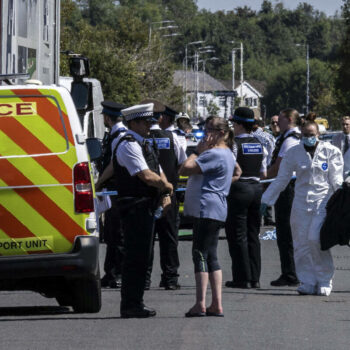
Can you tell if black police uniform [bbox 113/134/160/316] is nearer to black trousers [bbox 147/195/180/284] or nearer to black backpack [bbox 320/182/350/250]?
black trousers [bbox 147/195/180/284]

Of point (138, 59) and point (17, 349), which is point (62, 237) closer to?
point (17, 349)

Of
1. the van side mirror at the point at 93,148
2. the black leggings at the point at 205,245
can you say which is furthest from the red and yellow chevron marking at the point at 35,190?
the black leggings at the point at 205,245

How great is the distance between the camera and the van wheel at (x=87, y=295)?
32.6 feet

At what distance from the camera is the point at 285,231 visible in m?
13.1

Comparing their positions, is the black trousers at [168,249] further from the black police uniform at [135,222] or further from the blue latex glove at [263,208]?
the black police uniform at [135,222]

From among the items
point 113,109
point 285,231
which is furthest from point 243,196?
point 113,109

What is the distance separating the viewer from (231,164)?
400 inches

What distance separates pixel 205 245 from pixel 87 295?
1.07 metres

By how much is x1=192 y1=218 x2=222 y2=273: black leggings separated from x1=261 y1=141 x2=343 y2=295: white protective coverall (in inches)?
86.0

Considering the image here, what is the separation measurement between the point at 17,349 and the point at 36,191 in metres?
1.74

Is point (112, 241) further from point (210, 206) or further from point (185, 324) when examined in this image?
point (185, 324)

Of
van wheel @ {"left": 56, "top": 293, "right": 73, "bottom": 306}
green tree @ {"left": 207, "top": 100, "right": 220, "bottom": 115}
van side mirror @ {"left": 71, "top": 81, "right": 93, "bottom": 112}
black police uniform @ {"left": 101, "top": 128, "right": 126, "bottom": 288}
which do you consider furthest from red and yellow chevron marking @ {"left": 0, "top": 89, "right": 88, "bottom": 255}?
green tree @ {"left": 207, "top": 100, "right": 220, "bottom": 115}

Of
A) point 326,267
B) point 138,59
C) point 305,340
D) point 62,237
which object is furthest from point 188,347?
point 138,59

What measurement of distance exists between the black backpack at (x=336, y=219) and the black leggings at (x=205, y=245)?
2180mm
